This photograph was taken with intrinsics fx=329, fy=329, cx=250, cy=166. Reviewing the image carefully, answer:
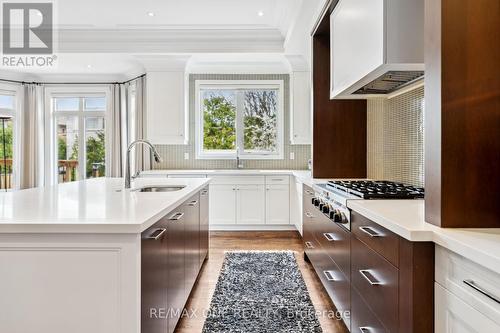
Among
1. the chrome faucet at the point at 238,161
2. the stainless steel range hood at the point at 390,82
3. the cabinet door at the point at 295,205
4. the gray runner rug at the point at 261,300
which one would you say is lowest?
the gray runner rug at the point at 261,300

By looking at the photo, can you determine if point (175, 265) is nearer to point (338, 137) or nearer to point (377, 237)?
point (377, 237)

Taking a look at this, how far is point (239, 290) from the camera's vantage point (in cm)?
270

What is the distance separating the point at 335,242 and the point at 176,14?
134 inches

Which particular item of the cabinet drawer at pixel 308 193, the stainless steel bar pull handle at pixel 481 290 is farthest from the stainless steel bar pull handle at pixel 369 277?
the cabinet drawer at pixel 308 193

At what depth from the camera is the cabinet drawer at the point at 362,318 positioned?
1.49 metres

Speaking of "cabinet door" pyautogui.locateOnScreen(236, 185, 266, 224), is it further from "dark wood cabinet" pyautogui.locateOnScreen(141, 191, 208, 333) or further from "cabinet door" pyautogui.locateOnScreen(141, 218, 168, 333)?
"cabinet door" pyautogui.locateOnScreen(141, 218, 168, 333)

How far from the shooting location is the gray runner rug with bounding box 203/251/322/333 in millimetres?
2139

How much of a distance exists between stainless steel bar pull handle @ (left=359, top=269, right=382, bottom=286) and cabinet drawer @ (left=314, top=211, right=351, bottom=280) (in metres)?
0.24

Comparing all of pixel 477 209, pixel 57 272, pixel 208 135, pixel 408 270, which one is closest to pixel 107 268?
pixel 57 272

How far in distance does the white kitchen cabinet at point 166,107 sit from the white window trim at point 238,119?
1.29ft

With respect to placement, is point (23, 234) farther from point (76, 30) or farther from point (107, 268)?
point (76, 30)

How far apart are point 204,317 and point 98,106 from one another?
5055 millimetres

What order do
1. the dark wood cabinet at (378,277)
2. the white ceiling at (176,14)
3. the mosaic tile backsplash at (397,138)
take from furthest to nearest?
the white ceiling at (176,14) → the mosaic tile backsplash at (397,138) → the dark wood cabinet at (378,277)

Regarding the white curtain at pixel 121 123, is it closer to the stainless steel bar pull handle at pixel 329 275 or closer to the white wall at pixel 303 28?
the white wall at pixel 303 28
